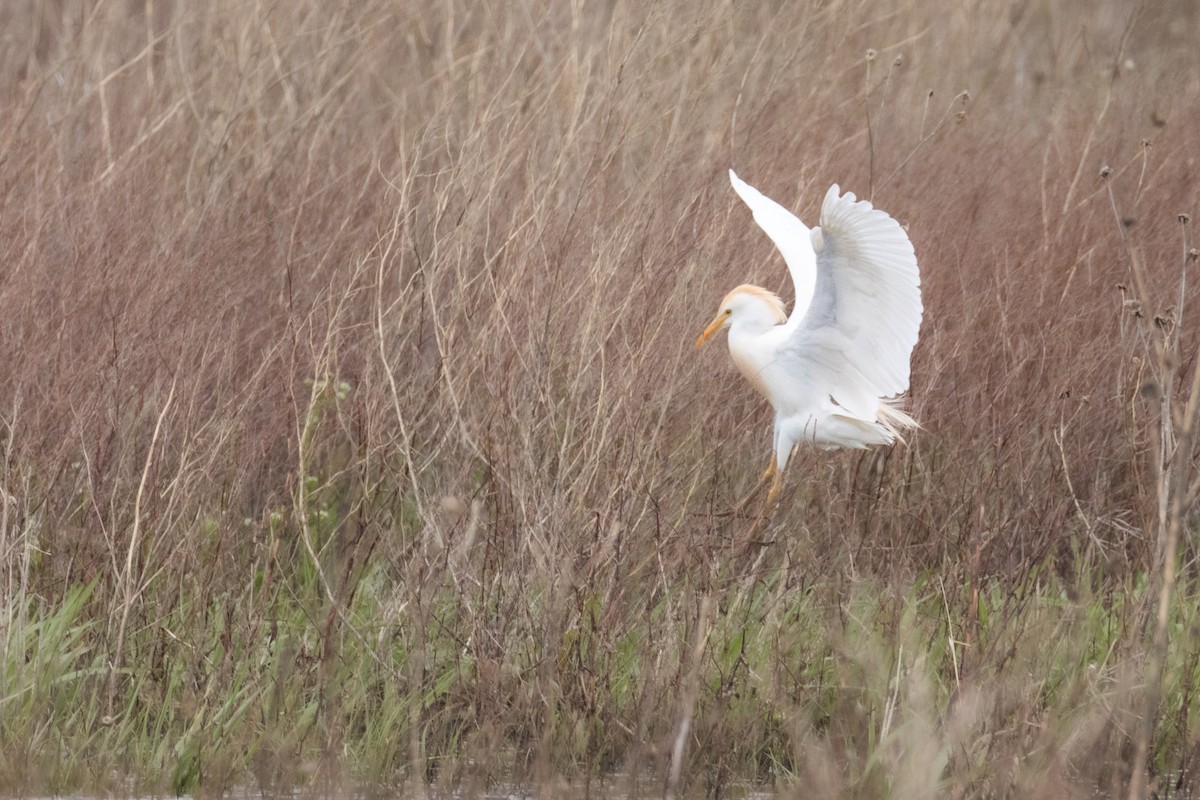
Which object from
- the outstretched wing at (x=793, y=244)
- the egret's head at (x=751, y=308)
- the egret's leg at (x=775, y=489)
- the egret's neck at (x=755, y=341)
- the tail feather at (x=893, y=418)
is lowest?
the egret's leg at (x=775, y=489)

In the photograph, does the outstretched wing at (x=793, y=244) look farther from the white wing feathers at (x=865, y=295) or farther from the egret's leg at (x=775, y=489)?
the egret's leg at (x=775, y=489)

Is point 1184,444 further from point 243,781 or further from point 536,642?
point 243,781

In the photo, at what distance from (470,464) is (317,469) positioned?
0.70m

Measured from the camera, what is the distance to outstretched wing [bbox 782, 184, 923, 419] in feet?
11.4

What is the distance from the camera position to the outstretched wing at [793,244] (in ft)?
12.8

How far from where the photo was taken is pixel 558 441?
345cm

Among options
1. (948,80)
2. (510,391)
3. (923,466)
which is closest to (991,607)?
(923,466)

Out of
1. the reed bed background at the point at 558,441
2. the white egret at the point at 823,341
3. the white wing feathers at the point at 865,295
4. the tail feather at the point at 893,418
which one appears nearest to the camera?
the reed bed background at the point at 558,441

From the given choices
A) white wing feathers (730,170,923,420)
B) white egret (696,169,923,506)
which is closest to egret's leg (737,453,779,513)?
white egret (696,169,923,506)

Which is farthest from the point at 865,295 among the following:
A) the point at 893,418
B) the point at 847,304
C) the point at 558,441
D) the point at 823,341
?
the point at 558,441

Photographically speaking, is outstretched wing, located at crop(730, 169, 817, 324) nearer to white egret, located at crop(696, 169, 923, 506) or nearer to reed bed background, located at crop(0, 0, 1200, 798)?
white egret, located at crop(696, 169, 923, 506)

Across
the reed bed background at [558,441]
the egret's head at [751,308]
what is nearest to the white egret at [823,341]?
the egret's head at [751,308]

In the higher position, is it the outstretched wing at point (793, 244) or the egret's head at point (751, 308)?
the outstretched wing at point (793, 244)

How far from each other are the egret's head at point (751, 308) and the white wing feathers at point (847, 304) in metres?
0.05
